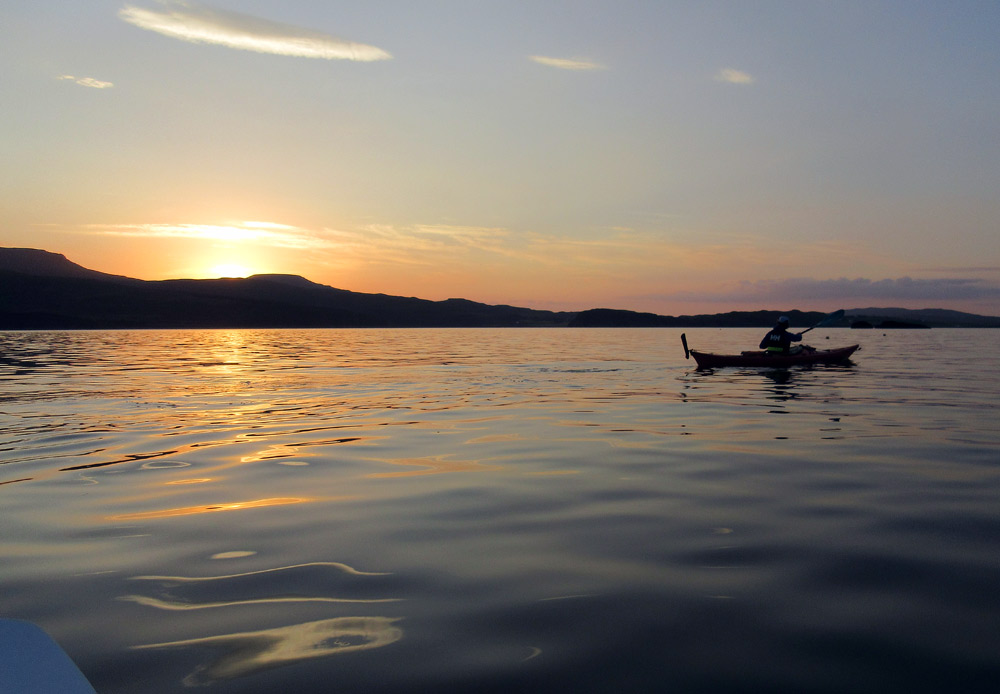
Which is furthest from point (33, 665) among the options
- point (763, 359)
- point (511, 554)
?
point (763, 359)

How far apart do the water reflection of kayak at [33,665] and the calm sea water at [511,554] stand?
0.67m

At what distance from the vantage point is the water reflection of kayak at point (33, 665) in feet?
9.24

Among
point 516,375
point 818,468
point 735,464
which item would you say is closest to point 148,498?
point 735,464

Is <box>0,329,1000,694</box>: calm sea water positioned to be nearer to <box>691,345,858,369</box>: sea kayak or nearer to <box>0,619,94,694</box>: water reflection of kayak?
<box>0,619,94,694</box>: water reflection of kayak

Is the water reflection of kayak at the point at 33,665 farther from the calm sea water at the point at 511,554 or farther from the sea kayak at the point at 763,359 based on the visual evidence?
the sea kayak at the point at 763,359

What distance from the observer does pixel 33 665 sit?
2949mm

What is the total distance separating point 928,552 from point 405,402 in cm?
1373

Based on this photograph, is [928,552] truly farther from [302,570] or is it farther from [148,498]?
[148,498]

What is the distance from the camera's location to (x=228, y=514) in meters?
7.16

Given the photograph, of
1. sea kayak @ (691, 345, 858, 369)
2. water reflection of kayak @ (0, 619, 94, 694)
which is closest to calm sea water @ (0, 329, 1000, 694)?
water reflection of kayak @ (0, 619, 94, 694)

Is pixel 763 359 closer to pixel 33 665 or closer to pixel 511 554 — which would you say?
pixel 511 554

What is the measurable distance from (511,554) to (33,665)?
363 centimetres

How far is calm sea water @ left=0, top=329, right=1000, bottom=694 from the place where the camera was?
3.84m

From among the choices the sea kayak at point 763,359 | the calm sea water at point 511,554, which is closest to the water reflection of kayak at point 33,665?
the calm sea water at point 511,554
